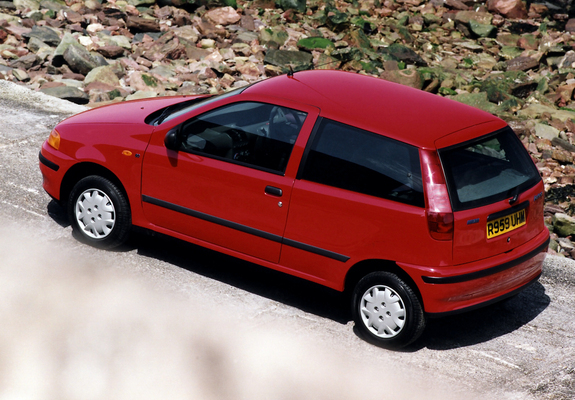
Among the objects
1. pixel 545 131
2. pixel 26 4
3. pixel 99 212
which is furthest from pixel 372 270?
pixel 26 4

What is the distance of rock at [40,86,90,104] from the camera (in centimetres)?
1071

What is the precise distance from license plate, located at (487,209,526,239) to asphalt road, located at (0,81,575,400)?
102 cm

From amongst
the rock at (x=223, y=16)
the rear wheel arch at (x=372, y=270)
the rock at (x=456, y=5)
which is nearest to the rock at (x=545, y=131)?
the rock at (x=223, y=16)

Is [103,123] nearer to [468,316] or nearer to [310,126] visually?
[310,126]

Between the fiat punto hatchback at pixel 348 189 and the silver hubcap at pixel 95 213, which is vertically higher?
the fiat punto hatchback at pixel 348 189

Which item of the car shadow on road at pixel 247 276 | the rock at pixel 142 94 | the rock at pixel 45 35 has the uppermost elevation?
the rock at pixel 45 35

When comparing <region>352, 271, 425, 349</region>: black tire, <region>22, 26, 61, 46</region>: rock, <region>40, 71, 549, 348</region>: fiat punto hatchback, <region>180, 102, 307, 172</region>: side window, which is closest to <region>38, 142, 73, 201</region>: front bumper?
<region>40, 71, 549, 348</region>: fiat punto hatchback

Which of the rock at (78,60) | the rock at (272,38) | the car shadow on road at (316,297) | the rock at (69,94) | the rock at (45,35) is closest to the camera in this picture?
the car shadow on road at (316,297)

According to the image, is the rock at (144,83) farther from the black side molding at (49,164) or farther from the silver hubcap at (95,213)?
the silver hubcap at (95,213)

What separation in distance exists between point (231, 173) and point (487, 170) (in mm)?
1938

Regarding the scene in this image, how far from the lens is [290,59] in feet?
53.1

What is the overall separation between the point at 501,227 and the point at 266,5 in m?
16.5

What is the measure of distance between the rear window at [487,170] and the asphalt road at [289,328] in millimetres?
1277

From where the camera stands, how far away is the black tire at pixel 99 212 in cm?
571
